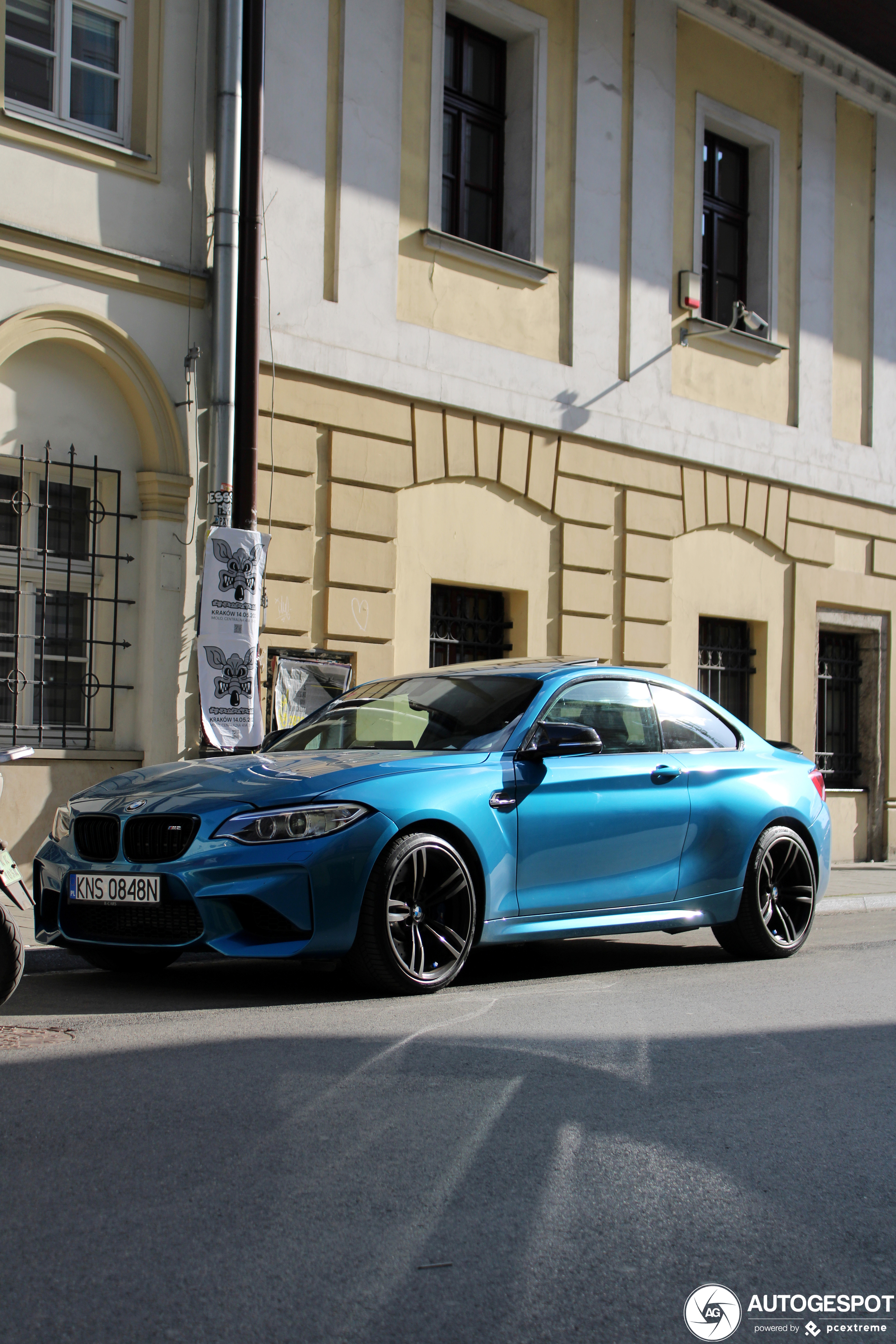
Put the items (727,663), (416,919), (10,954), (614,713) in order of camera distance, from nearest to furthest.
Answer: (10,954), (416,919), (614,713), (727,663)

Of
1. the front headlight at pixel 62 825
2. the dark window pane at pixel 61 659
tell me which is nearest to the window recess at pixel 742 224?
the dark window pane at pixel 61 659

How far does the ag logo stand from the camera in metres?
2.82

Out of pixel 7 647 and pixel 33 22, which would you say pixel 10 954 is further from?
pixel 33 22

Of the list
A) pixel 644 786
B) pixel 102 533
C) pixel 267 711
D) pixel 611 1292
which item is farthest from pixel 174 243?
pixel 611 1292

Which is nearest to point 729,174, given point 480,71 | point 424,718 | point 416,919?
point 480,71

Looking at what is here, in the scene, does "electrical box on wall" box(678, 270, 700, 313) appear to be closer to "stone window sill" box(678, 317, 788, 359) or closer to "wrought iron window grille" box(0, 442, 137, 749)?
"stone window sill" box(678, 317, 788, 359)

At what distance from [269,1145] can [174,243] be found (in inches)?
339

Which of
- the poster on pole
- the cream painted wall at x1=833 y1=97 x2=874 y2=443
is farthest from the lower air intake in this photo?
the cream painted wall at x1=833 y1=97 x2=874 y2=443

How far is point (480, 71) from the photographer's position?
1400 centimetres

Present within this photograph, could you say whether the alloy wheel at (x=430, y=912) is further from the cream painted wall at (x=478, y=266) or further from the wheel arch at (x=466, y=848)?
the cream painted wall at (x=478, y=266)

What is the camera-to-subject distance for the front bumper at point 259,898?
5848 mm

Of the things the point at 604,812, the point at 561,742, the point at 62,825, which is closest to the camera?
the point at 62,825

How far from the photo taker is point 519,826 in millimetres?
6770

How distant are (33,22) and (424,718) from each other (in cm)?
663
